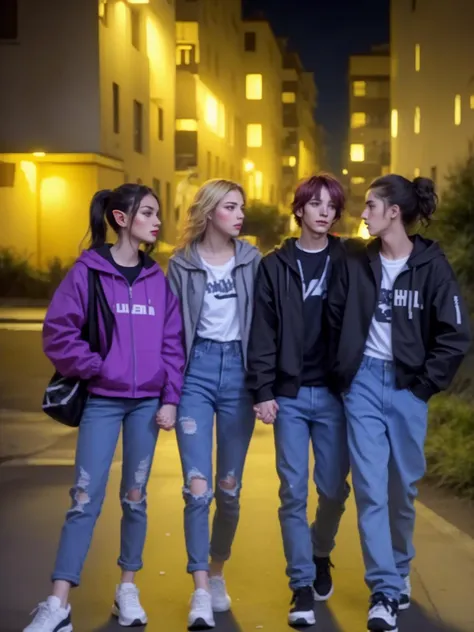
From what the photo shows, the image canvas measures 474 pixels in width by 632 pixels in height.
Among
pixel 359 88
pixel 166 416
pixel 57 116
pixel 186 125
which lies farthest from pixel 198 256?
pixel 359 88

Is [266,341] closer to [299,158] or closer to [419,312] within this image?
[419,312]

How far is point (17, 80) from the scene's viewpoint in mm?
26781

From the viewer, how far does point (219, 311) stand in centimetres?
475

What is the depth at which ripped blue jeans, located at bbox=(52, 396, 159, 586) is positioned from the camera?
4.56 meters

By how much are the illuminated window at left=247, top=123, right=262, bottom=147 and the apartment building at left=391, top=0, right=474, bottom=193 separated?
1403 inches

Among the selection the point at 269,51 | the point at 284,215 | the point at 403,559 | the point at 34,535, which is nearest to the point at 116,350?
the point at 403,559

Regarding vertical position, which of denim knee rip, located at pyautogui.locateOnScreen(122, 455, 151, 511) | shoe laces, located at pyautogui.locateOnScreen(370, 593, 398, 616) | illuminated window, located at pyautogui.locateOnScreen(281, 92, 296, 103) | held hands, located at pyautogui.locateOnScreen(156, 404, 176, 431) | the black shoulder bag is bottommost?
shoe laces, located at pyautogui.locateOnScreen(370, 593, 398, 616)

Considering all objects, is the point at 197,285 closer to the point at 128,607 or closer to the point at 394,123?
the point at 128,607

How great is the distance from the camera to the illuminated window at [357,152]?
9144cm

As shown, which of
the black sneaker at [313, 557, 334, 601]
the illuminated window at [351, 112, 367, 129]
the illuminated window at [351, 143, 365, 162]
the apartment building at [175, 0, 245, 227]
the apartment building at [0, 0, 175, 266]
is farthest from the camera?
the illuminated window at [351, 112, 367, 129]

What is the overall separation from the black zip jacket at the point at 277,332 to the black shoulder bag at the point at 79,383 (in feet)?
2.06

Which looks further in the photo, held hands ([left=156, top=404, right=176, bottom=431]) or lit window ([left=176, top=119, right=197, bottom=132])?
lit window ([left=176, top=119, right=197, bottom=132])

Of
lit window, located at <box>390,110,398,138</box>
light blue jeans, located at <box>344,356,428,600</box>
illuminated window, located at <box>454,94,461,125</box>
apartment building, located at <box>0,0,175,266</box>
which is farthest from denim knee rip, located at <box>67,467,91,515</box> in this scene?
lit window, located at <box>390,110,398,138</box>

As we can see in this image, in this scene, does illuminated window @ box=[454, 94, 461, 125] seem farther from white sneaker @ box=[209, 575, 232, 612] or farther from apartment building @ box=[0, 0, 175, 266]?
white sneaker @ box=[209, 575, 232, 612]
